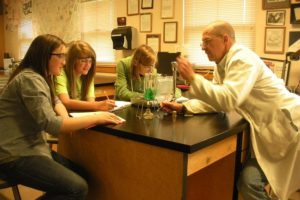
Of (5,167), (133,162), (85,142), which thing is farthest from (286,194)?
(5,167)

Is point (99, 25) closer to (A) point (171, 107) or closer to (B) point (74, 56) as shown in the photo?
(B) point (74, 56)

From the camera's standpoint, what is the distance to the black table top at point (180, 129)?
4.13 ft

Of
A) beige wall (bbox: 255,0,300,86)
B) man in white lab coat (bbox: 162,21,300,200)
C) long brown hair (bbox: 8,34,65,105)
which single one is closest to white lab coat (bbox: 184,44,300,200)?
man in white lab coat (bbox: 162,21,300,200)

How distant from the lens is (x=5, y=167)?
1.45 meters

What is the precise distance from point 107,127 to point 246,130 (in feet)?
2.41

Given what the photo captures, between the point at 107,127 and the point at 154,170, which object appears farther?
the point at 107,127

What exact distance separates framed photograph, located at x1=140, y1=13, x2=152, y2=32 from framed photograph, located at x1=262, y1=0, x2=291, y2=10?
1535 millimetres

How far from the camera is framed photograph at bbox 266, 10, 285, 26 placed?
10.2 ft

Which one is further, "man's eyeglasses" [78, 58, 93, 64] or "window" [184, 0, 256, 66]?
"window" [184, 0, 256, 66]

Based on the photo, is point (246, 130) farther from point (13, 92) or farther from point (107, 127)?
point (13, 92)

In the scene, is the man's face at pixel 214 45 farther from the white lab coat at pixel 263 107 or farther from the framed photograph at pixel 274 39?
the framed photograph at pixel 274 39

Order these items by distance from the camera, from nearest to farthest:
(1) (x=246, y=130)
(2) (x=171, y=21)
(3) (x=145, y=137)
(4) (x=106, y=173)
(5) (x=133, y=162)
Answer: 1. (3) (x=145, y=137)
2. (5) (x=133, y=162)
3. (4) (x=106, y=173)
4. (1) (x=246, y=130)
5. (2) (x=171, y=21)

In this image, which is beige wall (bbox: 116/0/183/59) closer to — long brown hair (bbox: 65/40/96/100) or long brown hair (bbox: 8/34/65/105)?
long brown hair (bbox: 65/40/96/100)

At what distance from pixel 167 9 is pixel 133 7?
2.03 ft
